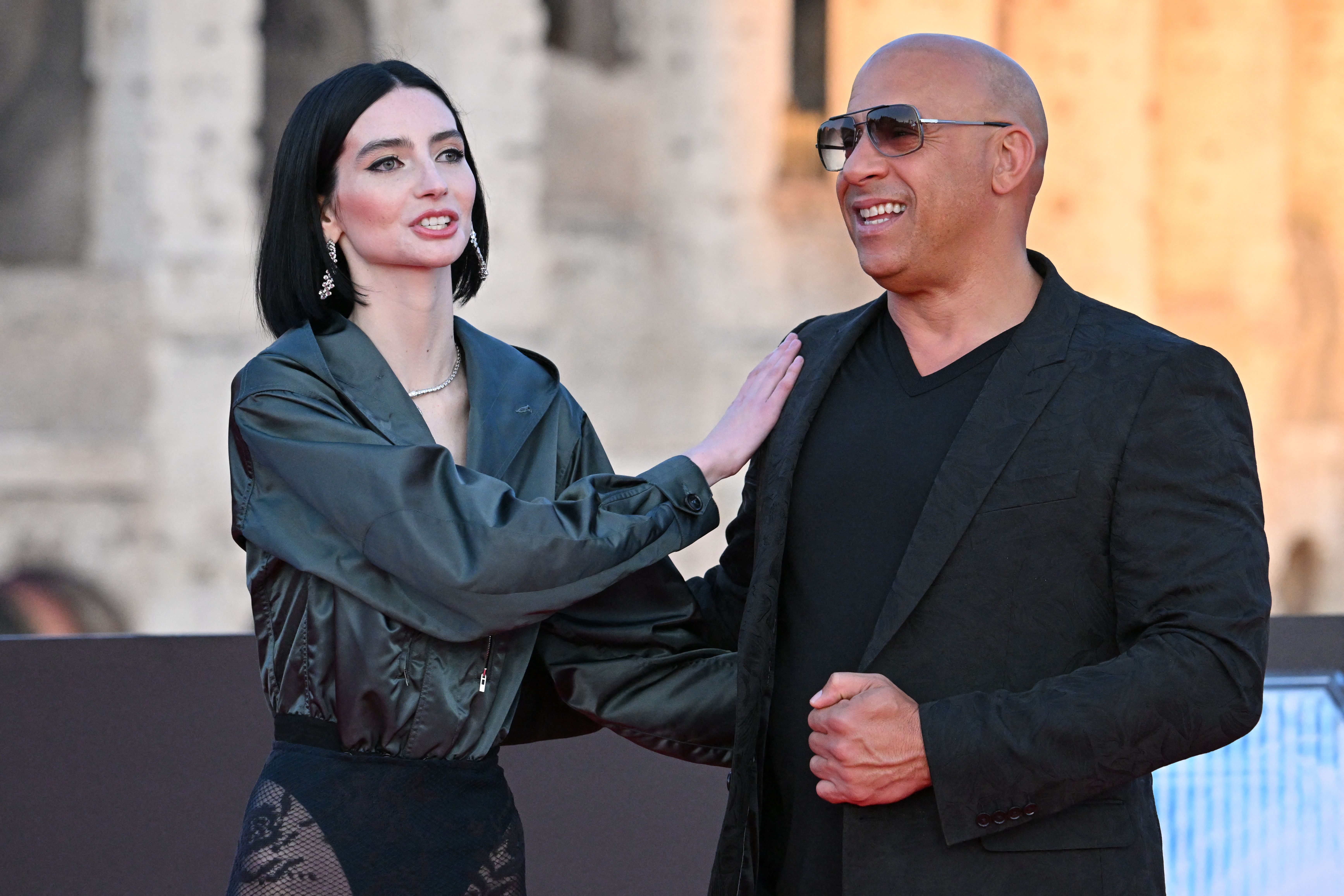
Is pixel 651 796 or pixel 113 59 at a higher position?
pixel 113 59

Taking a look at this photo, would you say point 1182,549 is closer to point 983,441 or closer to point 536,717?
point 983,441

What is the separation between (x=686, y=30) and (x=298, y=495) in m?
12.7

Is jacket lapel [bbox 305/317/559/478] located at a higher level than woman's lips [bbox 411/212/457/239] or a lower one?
lower

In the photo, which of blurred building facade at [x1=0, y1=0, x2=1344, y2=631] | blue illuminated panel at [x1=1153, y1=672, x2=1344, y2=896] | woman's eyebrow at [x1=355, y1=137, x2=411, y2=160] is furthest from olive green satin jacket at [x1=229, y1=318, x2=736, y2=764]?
blurred building facade at [x1=0, y1=0, x2=1344, y2=631]

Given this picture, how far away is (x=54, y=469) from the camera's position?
43.0 feet

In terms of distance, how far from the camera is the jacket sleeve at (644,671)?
6.88 feet

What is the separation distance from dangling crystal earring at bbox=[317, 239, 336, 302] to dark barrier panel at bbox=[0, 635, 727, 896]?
35.6 inches

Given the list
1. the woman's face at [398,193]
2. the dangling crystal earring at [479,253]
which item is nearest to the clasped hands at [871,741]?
the woman's face at [398,193]

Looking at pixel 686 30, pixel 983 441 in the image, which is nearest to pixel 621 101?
pixel 686 30

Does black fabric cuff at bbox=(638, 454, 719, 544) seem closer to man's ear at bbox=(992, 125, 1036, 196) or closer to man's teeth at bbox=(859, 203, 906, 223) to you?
man's teeth at bbox=(859, 203, 906, 223)

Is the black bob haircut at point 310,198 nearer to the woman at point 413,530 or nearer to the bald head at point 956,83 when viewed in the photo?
the woman at point 413,530

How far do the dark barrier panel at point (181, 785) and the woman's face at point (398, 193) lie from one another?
993 mm

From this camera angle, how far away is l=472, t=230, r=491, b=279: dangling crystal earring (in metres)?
2.31

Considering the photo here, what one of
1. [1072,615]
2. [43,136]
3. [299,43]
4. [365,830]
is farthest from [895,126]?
[43,136]
